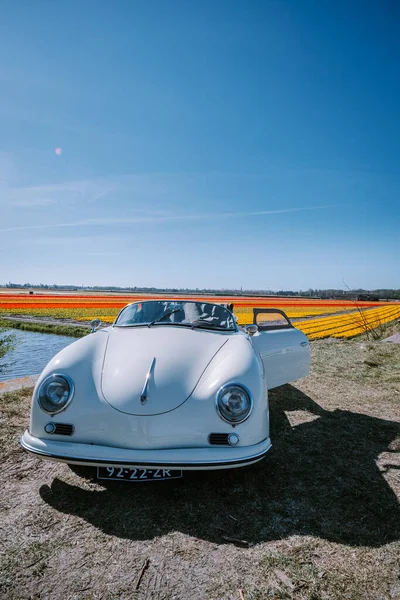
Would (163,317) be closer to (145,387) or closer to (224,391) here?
(145,387)

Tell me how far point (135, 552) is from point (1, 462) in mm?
1889

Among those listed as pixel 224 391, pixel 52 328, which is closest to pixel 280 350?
pixel 224 391

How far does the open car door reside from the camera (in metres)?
4.61

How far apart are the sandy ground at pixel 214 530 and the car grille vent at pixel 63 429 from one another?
0.54 metres

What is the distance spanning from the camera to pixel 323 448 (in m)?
3.85

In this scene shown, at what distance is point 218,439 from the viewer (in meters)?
2.60

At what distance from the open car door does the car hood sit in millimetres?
1028

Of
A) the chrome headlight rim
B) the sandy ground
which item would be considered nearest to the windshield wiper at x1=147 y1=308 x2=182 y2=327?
the chrome headlight rim

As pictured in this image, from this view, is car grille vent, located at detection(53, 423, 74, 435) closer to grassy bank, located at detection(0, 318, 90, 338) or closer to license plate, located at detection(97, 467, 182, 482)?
license plate, located at detection(97, 467, 182, 482)

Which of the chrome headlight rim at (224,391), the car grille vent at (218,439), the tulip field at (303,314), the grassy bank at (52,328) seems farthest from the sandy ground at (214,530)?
the grassy bank at (52,328)

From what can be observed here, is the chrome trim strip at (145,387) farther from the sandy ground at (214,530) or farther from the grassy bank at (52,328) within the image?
the grassy bank at (52,328)

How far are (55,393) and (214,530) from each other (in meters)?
1.61

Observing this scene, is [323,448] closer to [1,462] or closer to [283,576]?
[283,576]

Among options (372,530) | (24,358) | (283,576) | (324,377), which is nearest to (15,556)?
(283,576)
